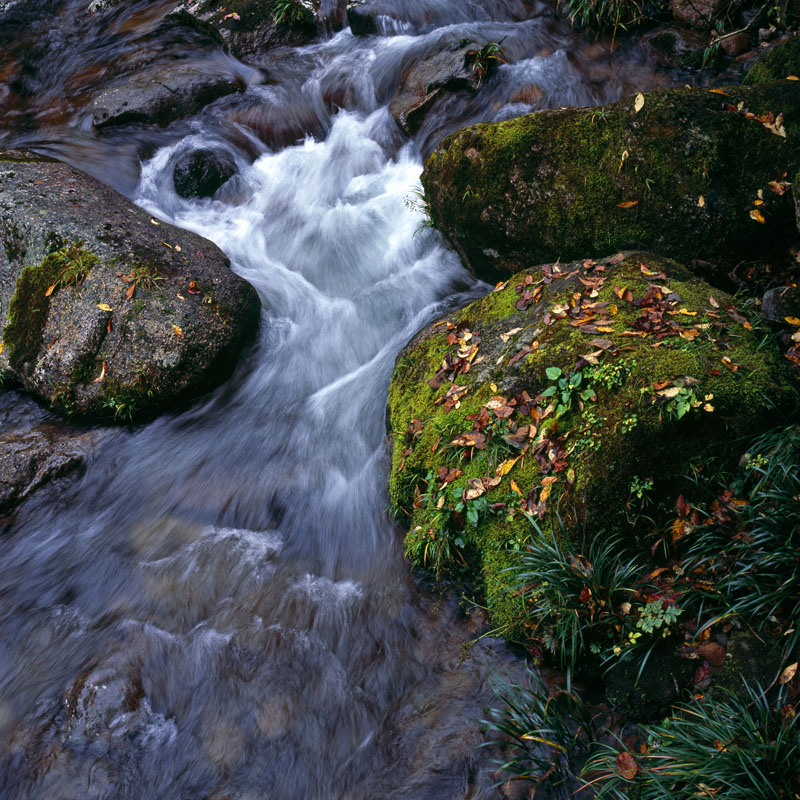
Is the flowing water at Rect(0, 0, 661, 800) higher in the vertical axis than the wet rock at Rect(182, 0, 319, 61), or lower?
lower

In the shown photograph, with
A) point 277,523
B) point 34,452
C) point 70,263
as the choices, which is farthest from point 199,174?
point 277,523

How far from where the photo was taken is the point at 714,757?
295 centimetres

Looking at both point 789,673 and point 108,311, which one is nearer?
point 789,673

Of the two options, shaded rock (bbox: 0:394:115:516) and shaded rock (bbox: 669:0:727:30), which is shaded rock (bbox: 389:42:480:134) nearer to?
shaded rock (bbox: 669:0:727:30)

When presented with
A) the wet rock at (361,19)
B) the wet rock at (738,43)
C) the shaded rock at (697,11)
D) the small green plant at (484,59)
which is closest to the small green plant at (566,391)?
the small green plant at (484,59)

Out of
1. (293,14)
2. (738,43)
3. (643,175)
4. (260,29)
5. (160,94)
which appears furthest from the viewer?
(260,29)

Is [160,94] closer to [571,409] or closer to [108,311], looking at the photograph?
[108,311]

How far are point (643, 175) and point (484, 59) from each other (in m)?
4.95

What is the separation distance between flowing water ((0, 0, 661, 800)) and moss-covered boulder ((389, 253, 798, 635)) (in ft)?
2.45

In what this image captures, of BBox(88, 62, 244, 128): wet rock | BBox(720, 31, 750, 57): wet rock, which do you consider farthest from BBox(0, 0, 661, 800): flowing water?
BBox(720, 31, 750, 57): wet rock

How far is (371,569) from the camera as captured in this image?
5.29 meters

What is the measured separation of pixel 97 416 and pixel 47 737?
343 centimetres

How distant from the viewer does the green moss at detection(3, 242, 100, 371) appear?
688 centimetres

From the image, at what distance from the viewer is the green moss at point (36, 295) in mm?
6883
